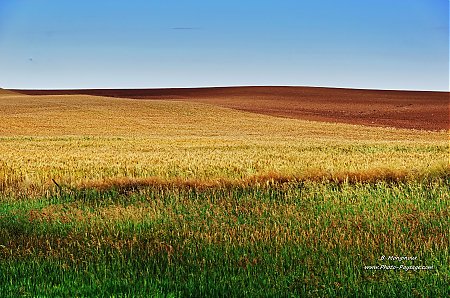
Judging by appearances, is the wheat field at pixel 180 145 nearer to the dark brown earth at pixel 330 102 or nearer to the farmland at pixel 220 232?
the farmland at pixel 220 232

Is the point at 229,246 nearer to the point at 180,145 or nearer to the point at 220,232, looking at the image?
the point at 220,232

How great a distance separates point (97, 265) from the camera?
23.7 feet

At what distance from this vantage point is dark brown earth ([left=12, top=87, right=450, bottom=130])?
222 feet

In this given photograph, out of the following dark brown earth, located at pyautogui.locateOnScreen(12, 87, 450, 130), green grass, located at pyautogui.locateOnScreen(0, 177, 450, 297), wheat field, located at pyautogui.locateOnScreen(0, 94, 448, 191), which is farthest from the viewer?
dark brown earth, located at pyautogui.locateOnScreen(12, 87, 450, 130)

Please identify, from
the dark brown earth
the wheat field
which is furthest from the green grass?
the dark brown earth

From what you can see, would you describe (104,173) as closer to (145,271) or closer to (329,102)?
(145,271)

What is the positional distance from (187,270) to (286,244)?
1.57 m

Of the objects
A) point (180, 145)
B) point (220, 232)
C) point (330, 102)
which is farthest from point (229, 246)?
point (330, 102)

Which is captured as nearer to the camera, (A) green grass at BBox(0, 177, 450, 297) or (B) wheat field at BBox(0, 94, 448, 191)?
(A) green grass at BBox(0, 177, 450, 297)

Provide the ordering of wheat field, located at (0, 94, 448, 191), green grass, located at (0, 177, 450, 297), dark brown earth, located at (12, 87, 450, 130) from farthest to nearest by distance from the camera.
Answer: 1. dark brown earth, located at (12, 87, 450, 130)
2. wheat field, located at (0, 94, 448, 191)
3. green grass, located at (0, 177, 450, 297)

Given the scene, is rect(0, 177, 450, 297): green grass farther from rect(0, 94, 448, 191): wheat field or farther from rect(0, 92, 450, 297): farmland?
rect(0, 94, 448, 191): wheat field

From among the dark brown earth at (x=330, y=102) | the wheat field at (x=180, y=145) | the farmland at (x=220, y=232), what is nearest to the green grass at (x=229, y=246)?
the farmland at (x=220, y=232)

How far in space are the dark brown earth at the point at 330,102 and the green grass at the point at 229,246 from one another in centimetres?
5001

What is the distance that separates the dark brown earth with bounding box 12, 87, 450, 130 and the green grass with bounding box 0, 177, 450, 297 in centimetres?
5001
